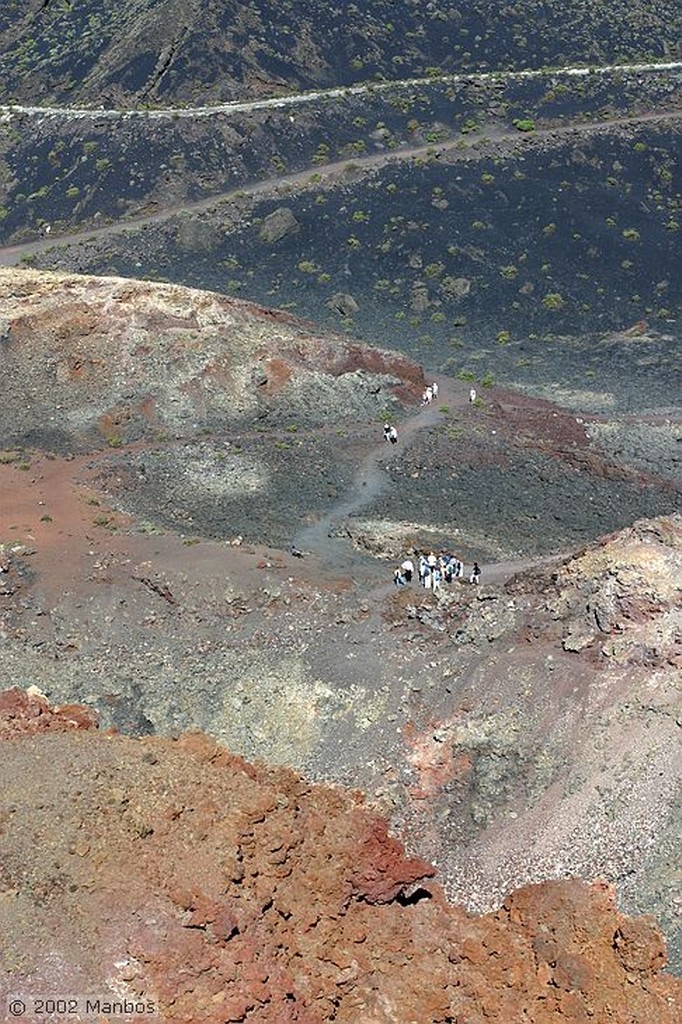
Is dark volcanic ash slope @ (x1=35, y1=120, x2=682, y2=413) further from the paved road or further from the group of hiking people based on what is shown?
the group of hiking people

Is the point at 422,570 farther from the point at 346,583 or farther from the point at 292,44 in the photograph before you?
the point at 292,44

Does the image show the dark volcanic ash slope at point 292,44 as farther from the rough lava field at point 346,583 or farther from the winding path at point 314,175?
the rough lava field at point 346,583

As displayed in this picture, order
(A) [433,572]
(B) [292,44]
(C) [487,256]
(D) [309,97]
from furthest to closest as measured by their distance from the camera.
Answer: (B) [292,44], (D) [309,97], (C) [487,256], (A) [433,572]

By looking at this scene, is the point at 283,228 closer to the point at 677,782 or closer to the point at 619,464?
the point at 619,464

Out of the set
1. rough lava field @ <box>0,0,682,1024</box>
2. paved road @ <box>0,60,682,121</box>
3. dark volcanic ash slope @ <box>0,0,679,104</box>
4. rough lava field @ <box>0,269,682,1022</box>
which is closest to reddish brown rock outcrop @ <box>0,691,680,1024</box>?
rough lava field @ <box>0,0,682,1024</box>

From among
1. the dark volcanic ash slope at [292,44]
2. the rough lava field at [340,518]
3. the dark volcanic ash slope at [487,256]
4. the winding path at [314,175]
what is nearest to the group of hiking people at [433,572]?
the rough lava field at [340,518]

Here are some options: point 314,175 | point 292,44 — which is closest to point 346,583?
point 314,175
